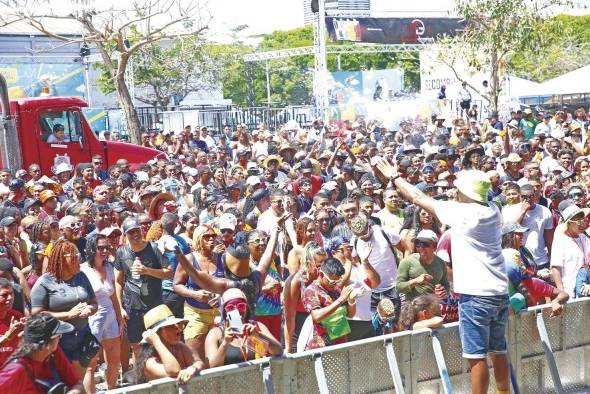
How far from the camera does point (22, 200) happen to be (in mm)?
12766

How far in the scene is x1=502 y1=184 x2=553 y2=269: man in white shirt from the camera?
10922 mm

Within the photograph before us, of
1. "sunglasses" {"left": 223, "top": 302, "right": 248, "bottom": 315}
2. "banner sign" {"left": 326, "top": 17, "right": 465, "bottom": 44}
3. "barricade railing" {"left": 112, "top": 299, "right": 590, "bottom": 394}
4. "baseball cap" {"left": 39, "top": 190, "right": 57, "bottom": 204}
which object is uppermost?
"banner sign" {"left": 326, "top": 17, "right": 465, "bottom": 44}

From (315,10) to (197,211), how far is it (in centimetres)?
2601

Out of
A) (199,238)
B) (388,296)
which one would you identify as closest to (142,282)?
(199,238)

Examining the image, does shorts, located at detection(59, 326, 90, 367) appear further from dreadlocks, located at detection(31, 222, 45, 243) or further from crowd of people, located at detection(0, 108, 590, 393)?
dreadlocks, located at detection(31, 222, 45, 243)

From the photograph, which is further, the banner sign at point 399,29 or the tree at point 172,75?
the tree at point 172,75

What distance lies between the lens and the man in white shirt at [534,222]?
430 inches

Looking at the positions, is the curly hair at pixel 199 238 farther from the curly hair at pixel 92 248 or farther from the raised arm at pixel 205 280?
the curly hair at pixel 92 248

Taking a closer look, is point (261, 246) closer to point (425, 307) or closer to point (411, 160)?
point (425, 307)

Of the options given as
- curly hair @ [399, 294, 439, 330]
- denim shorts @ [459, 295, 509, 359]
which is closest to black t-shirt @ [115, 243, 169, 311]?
curly hair @ [399, 294, 439, 330]

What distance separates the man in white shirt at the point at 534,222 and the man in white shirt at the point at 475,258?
4.06m

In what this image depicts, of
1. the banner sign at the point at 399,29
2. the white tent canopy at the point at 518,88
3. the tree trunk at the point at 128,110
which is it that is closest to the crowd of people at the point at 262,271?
the tree trunk at the point at 128,110

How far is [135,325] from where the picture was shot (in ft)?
28.8

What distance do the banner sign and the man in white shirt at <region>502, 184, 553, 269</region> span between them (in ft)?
125
